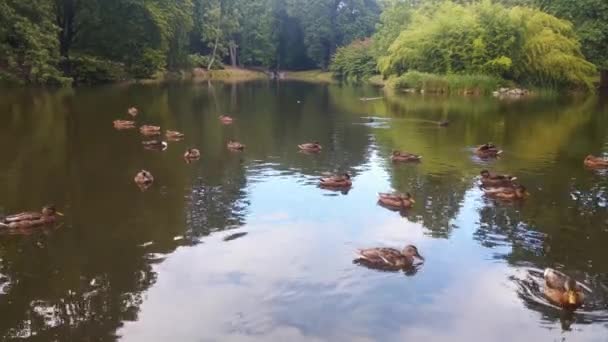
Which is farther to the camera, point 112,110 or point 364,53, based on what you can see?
point 364,53

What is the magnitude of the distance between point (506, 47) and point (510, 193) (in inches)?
1493

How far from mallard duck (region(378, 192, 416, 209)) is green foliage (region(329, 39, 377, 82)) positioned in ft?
202

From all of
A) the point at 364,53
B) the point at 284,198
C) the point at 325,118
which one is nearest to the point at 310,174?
the point at 284,198

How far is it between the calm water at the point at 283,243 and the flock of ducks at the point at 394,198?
23 cm

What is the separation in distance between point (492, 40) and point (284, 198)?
3985 centimetres

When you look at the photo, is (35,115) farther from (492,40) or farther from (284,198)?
(492,40)

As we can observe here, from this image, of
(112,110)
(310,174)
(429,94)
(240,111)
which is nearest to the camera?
(310,174)

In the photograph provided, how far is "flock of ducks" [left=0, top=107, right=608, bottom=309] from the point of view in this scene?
812 cm

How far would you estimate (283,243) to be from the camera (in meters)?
10.3

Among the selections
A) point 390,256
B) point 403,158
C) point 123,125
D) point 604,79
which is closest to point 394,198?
point 390,256

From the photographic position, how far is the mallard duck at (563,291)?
7.88 meters

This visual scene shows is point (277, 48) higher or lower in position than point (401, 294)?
higher

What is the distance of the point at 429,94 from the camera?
47406 millimetres

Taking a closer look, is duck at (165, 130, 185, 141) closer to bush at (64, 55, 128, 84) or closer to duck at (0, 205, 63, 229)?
duck at (0, 205, 63, 229)
